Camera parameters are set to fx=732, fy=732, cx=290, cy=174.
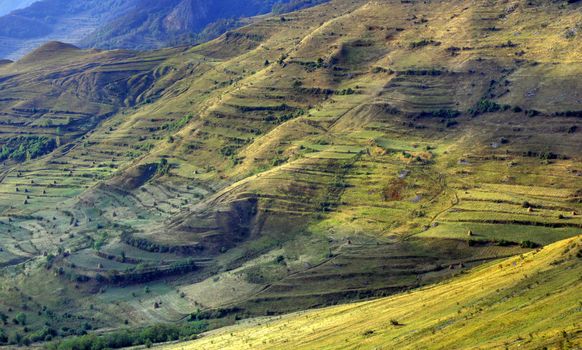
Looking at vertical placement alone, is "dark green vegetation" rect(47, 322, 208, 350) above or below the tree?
below

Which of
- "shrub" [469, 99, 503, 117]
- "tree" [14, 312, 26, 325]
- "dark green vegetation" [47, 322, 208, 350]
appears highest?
"shrub" [469, 99, 503, 117]

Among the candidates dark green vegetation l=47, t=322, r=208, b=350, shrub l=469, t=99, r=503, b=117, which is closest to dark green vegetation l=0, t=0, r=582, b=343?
shrub l=469, t=99, r=503, b=117

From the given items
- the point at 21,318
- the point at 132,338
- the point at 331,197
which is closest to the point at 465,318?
the point at 132,338

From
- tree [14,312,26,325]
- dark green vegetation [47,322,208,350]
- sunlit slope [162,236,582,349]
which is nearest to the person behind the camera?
sunlit slope [162,236,582,349]

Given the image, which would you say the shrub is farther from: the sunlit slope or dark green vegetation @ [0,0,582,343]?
the sunlit slope

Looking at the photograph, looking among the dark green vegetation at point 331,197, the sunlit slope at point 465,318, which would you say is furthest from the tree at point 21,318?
the sunlit slope at point 465,318

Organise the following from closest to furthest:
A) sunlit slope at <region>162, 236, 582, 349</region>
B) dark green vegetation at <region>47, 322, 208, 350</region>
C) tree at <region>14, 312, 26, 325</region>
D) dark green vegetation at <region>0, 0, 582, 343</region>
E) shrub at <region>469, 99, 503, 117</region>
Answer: sunlit slope at <region>162, 236, 582, 349</region> < dark green vegetation at <region>47, 322, 208, 350</region> < dark green vegetation at <region>0, 0, 582, 343</region> < tree at <region>14, 312, 26, 325</region> < shrub at <region>469, 99, 503, 117</region>
